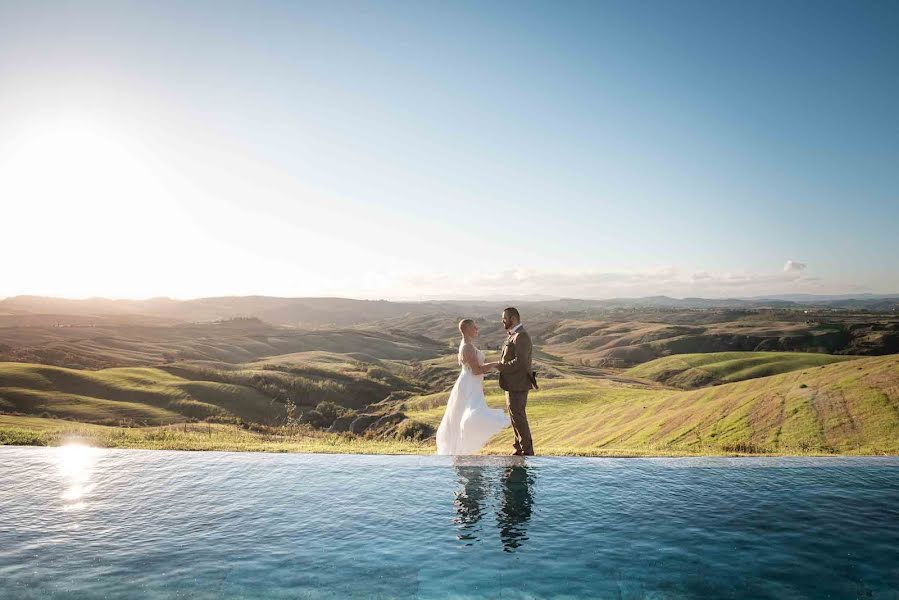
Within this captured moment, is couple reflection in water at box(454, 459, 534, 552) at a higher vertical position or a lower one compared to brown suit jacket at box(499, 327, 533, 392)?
lower

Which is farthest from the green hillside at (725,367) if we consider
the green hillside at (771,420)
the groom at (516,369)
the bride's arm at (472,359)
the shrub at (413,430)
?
the bride's arm at (472,359)

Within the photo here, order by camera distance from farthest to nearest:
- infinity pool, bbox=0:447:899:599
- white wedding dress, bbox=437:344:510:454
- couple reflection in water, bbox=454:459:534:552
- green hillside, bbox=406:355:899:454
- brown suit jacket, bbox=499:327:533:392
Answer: green hillside, bbox=406:355:899:454 → white wedding dress, bbox=437:344:510:454 → brown suit jacket, bbox=499:327:533:392 → couple reflection in water, bbox=454:459:534:552 → infinity pool, bbox=0:447:899:599

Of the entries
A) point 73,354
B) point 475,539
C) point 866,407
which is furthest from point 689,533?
point 73,354

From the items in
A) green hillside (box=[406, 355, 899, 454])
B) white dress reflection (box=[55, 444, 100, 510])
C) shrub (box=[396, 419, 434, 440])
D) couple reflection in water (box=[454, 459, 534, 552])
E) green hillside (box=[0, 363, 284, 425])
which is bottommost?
shrub (box=[396, 419, 434, 440])

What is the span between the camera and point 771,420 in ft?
78.7

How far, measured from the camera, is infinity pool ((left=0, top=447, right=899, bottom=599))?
661cm

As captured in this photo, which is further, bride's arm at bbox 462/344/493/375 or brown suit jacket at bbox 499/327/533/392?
bride's arm at bbox 462/344/493/375

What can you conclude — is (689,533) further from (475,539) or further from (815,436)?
(815,436)

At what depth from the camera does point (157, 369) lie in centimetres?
7831

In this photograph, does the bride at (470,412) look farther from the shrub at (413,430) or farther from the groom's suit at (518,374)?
the shrub at (413,430)

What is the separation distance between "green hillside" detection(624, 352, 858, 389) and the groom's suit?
116 meters

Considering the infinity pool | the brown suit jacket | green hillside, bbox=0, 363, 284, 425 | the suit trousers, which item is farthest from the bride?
green hillside, bbox=0, 363, 284, 425

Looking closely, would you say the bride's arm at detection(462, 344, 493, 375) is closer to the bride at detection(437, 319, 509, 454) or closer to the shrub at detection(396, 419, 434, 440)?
the bride at detection(437, 319, 509, 454)

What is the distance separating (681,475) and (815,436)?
13.1 metres
